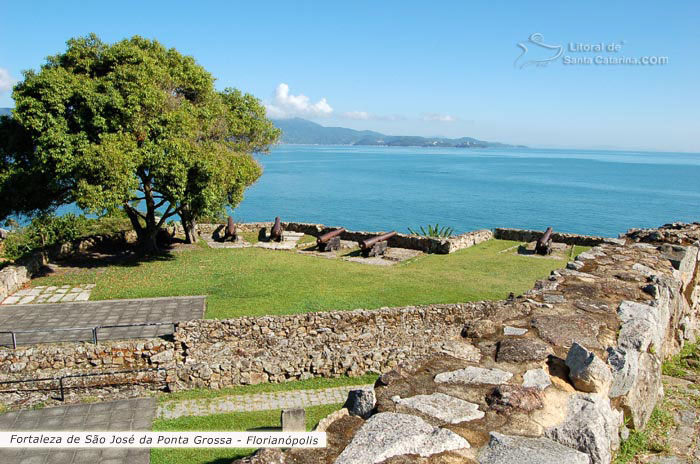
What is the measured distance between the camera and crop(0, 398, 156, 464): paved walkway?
727 centimetres

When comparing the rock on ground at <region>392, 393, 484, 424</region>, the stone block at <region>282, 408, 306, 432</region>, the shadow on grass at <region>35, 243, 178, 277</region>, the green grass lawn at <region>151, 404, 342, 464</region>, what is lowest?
the shadow on grass at <region>35, 243, 178, 277</region>

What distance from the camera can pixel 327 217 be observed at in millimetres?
58062

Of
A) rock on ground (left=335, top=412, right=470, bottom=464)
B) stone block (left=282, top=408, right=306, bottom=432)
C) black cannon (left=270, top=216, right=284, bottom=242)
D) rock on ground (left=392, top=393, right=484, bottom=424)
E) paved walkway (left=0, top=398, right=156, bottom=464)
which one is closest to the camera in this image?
rock on ground (left=335, top=412, right=470, bottom=464)

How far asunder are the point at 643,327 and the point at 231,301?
39.4 ft

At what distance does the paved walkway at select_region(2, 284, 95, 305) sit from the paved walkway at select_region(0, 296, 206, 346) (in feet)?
1.45

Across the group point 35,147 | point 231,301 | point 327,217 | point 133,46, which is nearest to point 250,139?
point 133,46

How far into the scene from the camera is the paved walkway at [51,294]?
15391 mm

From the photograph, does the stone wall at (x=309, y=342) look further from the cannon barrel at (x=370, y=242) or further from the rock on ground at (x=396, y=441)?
the cannon barrel at (x=370, y=242)

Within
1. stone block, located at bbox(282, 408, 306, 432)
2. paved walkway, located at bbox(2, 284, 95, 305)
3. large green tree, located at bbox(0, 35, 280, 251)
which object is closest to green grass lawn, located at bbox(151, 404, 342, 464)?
stone block, located at bbox(282, 408, 306, 432)

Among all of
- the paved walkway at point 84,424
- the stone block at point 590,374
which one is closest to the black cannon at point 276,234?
the paved walkway at point 84,424

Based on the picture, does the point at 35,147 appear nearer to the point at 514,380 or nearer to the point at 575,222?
the point at 514,380

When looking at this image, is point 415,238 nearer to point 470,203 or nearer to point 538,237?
point 538,237

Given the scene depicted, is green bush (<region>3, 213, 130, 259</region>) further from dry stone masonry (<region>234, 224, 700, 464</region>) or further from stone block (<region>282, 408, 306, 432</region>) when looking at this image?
dry stone masonry (<region>234, 224, 700, 464</region>)

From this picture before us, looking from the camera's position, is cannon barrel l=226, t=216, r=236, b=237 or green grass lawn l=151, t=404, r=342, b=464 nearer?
green grass lawn l=151, t=404, r=342, b=464
